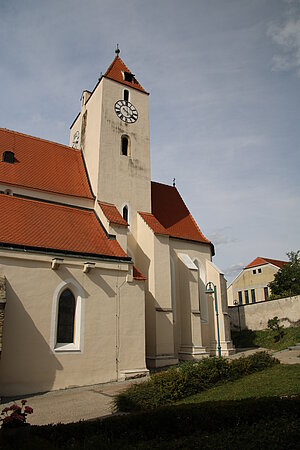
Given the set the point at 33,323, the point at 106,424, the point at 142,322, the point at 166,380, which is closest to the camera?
the point at 106,424

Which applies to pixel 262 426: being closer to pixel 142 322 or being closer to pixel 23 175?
pixel 142 322

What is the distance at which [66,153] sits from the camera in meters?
20.7

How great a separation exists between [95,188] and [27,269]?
7.03 m

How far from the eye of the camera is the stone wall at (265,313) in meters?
24.9

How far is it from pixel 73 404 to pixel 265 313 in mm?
20265

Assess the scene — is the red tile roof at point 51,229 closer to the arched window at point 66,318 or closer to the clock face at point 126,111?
the arched window at point 66,318

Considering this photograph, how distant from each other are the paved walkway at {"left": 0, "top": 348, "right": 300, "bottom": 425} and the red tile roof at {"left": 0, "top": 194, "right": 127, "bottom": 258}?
5.00m

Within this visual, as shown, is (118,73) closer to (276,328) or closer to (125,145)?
(125,145)

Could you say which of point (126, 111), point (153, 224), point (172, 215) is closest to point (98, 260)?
point (153, 224)

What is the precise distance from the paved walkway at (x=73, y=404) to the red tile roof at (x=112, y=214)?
6878mm

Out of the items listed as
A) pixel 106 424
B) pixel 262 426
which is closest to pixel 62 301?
pixel 106 424

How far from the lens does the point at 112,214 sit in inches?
683

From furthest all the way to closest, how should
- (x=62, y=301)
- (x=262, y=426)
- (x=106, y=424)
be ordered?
1. (x=62, y=301)
2. (x=106, y=424)
3. (x=262, y=426)

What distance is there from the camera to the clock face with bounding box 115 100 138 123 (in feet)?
69.2
